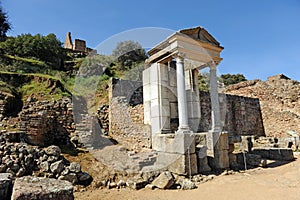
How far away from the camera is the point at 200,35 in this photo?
7812mm

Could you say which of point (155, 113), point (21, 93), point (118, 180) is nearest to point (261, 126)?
point (155, 113)

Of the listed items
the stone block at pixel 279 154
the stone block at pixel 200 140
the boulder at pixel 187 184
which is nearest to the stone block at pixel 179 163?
the boulder at pixel 187 184

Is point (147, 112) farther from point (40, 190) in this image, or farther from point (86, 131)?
point (40, 190)

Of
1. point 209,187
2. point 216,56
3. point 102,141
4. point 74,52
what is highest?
point 74,52

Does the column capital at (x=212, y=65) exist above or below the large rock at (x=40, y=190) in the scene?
above

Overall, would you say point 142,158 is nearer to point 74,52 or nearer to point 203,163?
point 203,163

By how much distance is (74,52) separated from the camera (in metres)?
30.3

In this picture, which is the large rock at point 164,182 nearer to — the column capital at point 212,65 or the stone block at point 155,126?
the stone block at point 155,126

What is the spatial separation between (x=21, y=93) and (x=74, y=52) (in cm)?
2071

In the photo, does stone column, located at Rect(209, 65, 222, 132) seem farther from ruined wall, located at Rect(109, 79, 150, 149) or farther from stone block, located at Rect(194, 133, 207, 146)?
ruined wall, located at Rect(109, 79, 150, 149)

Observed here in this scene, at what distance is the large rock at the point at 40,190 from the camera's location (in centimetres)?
253

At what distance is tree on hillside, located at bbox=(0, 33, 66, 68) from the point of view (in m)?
20.3

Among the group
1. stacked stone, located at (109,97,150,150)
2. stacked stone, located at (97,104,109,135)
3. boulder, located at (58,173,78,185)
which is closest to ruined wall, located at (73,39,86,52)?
stacked stone, located at (97,104,109,135)

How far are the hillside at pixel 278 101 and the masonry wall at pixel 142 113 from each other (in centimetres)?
70
